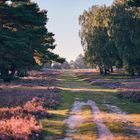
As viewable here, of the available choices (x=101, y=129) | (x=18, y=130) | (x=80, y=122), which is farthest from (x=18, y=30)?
(x=18, y=130)

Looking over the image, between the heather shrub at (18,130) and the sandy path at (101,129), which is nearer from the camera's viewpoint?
the heather shrub at (18,130)

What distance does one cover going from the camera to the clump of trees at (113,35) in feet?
285

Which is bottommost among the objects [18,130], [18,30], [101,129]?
[101,129]

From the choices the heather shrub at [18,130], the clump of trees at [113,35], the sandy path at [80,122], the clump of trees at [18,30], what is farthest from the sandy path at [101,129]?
the clump of trees at [113,35]

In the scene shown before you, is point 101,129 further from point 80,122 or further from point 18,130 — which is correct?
point 18,130

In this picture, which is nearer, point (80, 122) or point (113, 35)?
point (80, 122)

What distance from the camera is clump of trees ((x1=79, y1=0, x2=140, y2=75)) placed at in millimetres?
86750

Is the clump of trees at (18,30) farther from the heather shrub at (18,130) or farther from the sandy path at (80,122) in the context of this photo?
the heather shrub at (18,130)

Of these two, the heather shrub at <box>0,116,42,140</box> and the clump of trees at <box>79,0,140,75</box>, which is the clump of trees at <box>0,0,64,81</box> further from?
the clump of trees at <box>79,0,140,75</box>

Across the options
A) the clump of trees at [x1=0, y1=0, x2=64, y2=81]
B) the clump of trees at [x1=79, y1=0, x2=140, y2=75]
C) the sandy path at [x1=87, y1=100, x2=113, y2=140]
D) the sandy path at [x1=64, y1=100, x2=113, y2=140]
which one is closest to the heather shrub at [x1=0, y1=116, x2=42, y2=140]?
the sandy path at [x1=64, y1=100, x2=113, y2=140]

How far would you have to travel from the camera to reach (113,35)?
3533 inches

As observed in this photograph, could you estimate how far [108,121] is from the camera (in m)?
23.9

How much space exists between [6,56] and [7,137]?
132 feet

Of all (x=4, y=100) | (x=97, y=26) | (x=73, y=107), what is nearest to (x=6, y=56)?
(x=4, y=100)
